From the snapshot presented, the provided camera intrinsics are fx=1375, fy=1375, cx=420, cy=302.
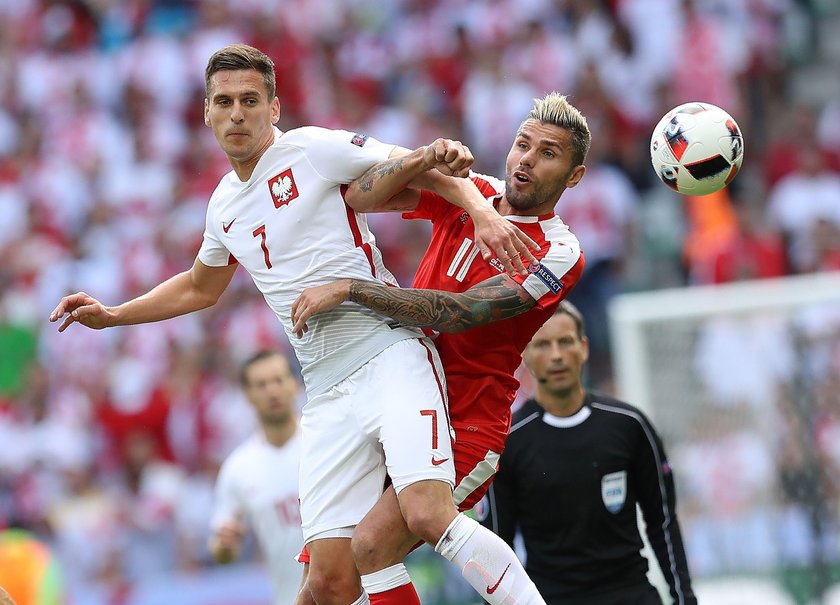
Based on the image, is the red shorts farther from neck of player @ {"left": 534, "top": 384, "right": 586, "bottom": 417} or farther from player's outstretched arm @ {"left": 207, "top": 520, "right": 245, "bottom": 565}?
player's outstretched arm @ {"left": 207, "top": 520, "right": 245, "bottom": 565}

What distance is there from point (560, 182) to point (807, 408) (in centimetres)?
459

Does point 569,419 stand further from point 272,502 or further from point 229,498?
point 229,498

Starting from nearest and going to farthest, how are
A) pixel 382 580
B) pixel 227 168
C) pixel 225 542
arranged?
pixel 382 580 < pixel 225 542 < pixel 227 168

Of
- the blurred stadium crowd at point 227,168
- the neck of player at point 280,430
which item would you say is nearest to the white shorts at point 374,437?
the neck of player at point 280,430

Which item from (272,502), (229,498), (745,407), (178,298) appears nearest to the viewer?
(178,298)

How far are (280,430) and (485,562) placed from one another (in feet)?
11.0

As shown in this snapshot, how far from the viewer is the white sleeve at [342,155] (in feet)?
18.4

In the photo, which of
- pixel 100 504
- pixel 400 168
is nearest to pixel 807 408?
pixel 400 168

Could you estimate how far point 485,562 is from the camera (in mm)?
5312

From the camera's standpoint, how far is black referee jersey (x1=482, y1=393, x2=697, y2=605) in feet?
21.7

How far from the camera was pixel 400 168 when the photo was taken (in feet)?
17.8

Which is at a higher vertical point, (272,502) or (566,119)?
(566,119)

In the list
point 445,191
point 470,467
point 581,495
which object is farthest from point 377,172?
point 581,495

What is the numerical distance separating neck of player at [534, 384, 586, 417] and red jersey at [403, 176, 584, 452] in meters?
0.95
